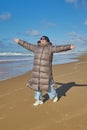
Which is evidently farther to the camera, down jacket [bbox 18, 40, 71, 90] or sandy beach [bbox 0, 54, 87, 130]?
down jacket [bbox 18, 40, 71, 90]

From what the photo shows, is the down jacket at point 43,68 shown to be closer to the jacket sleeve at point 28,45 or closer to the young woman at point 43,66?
the young woman at point 43,66

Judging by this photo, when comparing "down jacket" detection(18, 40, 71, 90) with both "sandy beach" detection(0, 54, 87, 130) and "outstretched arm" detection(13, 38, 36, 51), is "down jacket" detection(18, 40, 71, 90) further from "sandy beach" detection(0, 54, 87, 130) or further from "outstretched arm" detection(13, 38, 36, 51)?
"sandy beach" detection(0, 54, 87, 130)

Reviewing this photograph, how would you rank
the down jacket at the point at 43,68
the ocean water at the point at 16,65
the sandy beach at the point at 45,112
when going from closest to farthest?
the sandy beach at the point at 45,112 < the down jacket at the point at 43,68 < the ocean water at the point at 16,65

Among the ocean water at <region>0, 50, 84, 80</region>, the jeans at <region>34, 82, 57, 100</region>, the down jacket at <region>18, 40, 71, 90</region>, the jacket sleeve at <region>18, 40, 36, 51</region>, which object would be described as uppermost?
the jacket sleeve at <region>18, 40, 36, 51</region>

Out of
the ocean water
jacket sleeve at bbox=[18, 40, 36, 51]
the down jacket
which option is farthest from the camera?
the ocean water

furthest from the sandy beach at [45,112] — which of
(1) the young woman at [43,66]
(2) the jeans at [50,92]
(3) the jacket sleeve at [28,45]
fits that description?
(3) the jacket sleeve at [28,45]

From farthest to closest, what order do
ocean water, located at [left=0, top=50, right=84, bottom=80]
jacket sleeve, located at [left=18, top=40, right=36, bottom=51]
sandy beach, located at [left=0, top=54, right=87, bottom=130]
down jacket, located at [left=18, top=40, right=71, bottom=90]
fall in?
ocean water, located at [left=0, top=50, right=84, bottom=80] → jacket sleeve, located at [left=18, top=40, right=36, bottom=51] → down jacket, located at [left=18, top=40, right=71, bottom=90] → sandy beach, located at [left=0, top=54, right=87, bottom=130]

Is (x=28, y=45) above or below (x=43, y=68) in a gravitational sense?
above

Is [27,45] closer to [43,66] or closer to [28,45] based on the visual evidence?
[28,45]

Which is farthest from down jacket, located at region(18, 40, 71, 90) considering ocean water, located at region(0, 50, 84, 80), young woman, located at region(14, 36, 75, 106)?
ocean water, located at region(0, 50, 84, 80)

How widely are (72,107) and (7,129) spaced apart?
1.95 m

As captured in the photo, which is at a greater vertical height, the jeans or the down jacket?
the down jacket

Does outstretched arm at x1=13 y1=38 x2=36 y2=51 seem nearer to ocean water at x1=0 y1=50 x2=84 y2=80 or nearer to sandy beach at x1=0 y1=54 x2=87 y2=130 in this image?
sandy beach at x1=0 y1=54 x2=87 y2=130

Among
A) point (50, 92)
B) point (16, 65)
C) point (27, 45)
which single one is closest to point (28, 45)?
point (27, 45)
